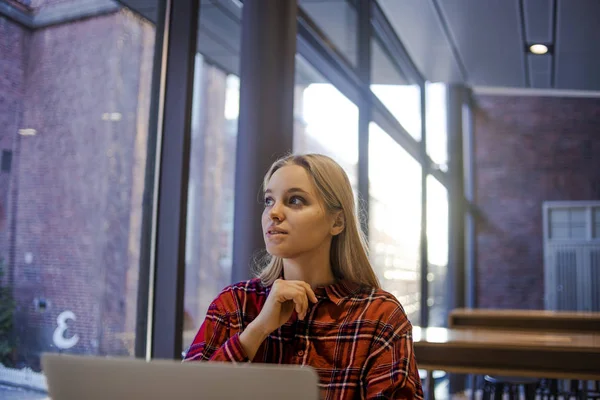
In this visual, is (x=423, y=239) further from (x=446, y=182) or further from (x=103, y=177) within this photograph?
(x=103, y=177)

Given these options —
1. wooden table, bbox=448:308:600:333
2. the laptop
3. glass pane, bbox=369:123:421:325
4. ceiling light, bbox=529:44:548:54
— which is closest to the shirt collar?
the laptop

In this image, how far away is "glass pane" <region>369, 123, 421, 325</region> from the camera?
4965 millimetres

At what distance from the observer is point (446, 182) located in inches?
342

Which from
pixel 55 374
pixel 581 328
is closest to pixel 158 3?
pixel 55 374

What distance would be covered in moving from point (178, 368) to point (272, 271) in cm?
68

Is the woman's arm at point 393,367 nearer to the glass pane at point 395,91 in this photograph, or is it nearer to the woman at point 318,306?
the woman at point 318,306

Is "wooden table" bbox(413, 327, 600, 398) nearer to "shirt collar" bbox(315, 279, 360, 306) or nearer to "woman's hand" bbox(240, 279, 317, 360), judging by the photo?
"shirt collar" bbox(315, 279, 360, 306)

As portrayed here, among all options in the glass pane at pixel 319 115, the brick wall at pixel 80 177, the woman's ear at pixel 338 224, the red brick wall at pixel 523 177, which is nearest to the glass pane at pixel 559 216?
the red brick wall at pixel 523 177

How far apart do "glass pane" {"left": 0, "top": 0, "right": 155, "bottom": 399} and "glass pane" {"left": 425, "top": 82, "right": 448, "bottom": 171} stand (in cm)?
537

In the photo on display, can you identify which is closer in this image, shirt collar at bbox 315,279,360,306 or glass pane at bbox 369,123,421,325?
shirt collar at bbox 315,279,360,306

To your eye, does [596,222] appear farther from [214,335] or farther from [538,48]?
[214,335]

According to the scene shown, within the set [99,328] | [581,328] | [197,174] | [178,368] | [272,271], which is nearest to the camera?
[178,368]

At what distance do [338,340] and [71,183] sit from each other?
3.63ft

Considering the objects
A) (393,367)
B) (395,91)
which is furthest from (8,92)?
(395,91)
